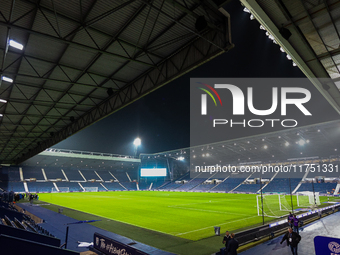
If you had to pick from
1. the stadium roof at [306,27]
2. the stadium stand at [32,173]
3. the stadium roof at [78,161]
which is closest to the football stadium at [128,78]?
the stadium roof at [306,27]

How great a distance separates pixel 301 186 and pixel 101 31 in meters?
59.4

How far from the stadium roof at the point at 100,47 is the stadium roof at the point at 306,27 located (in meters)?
1.69

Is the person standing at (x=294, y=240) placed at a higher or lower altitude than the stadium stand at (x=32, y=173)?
lower

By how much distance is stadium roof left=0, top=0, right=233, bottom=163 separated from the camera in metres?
8.97

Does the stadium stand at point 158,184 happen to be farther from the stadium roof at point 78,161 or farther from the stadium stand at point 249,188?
the stadium stand at point 249,188

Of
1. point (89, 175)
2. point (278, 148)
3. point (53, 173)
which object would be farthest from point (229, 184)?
point (53, 173)

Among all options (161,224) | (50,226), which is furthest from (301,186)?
(50,226)

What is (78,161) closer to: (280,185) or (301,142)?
(280,185)

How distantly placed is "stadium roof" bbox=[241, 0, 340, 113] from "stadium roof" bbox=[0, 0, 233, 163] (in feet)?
5.55

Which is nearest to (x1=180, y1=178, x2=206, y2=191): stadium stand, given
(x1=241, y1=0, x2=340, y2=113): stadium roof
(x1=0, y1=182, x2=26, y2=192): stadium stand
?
(x1=0, y1=182, x2=26, y2=192): stadium stand

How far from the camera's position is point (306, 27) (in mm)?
9266

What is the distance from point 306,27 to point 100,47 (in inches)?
385

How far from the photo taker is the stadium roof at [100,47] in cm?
897

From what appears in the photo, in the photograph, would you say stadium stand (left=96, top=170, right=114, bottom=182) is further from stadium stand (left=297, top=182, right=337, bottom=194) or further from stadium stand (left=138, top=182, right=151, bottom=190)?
stadium stand (left=297, top=182, right=337, bottom=194)
